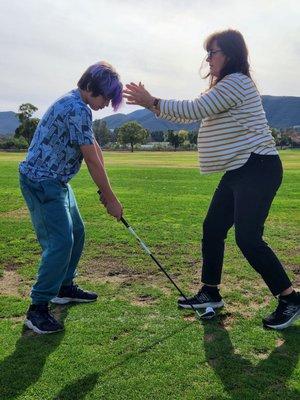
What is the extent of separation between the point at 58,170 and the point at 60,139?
1.02ft

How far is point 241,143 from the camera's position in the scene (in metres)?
5.09

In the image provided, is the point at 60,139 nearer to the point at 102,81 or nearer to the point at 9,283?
the point at 102,81

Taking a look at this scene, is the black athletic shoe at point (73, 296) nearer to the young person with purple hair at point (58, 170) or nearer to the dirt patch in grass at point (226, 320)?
the young person with purple hair at point (58, 170)

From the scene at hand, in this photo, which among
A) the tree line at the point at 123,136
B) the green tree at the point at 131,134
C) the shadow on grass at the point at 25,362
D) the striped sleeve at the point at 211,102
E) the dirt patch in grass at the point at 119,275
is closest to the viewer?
the shadow on grass at the point at 25,362

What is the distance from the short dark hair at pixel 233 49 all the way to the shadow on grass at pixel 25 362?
10.5 feet

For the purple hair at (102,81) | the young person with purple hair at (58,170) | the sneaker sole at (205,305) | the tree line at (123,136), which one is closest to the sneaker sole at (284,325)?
the sneaker sole at (205,305)

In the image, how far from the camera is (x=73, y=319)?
5.21 m

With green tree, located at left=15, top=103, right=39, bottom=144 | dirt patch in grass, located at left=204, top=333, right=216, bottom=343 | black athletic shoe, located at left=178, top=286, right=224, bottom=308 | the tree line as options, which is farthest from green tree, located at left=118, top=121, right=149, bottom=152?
dirt patch in grass, located at left=204, top=333, right=216, bottom=343

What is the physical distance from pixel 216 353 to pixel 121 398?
44.0 inches

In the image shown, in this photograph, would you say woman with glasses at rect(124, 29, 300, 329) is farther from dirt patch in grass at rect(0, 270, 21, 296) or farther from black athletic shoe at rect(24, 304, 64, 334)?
dirt patch in grass at rect(0, 270, 21, 296)

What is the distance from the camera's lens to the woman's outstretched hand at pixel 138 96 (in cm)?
518

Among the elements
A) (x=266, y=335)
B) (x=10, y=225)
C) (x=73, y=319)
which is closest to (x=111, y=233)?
(x=10, y=225)

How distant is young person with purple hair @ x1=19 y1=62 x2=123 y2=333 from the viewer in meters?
4.81

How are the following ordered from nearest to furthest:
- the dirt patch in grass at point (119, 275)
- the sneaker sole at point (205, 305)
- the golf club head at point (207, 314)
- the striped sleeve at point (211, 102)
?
the striped sleeve at point (211, 102) → the golf club head at point (207, 314) → the sneaker sole at point (205, 305) → the dirt patch in grass at point (119, 275)
